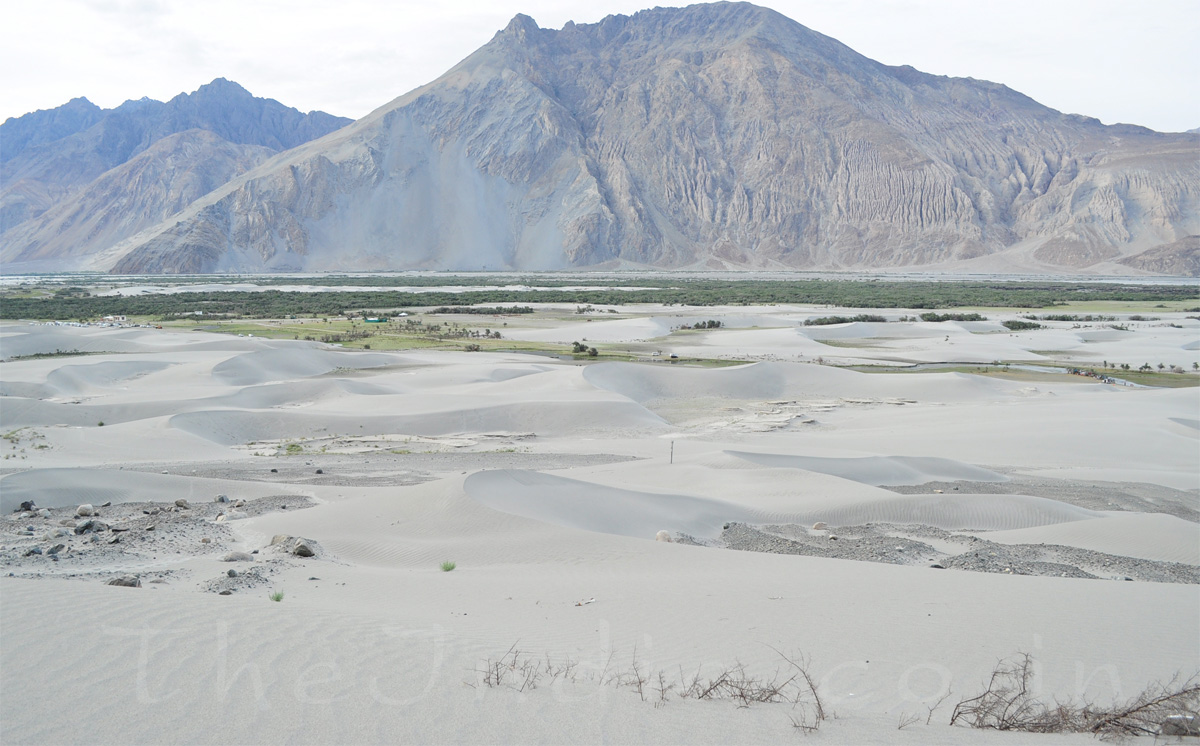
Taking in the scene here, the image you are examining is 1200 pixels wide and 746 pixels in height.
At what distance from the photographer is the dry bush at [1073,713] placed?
167 inches

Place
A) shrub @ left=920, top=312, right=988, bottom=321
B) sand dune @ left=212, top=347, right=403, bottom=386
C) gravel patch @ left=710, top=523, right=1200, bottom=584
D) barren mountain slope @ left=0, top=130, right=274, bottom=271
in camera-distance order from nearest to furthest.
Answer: gravel patch @ left=710, top=523, right=1200, bottom=584 < sand dune @ left=212, top=347, right=403, bottom=386 < shrub @ left=920, top=312, right=988, bottom=321 < barren mountain slope @ left=0, top=130, right=274, bottom=271

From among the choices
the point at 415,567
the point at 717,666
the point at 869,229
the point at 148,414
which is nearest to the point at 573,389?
the point at 148,414

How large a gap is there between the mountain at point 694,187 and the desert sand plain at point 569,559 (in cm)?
11102

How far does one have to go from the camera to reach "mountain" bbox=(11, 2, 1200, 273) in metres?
130

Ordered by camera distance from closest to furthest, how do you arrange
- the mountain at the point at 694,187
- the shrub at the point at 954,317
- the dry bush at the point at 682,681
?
1. the dry bush at the point at 682,681
2. the shrub at the point at 954,317
3. the mountain at the point at 694,187

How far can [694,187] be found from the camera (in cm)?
13975

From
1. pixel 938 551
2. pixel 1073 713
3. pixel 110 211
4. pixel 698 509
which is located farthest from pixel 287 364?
pixel 110 211

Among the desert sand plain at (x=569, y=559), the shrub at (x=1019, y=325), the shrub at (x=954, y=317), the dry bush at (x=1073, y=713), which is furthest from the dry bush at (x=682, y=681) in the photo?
the shrub at (x=954, y=317)

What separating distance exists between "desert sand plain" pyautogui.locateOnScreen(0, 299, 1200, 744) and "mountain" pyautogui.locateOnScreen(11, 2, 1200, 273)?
111 meters

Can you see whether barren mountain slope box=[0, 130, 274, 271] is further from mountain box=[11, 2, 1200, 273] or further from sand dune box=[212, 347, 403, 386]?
sand dune box=[212, 347, 403, 386]

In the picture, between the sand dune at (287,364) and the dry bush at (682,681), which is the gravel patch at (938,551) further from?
the sand dune at (287,364)

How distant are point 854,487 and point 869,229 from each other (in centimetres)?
13026

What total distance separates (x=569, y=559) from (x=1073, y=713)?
5586 millimetres

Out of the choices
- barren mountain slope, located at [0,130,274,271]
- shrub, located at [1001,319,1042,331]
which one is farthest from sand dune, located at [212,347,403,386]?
barren mountain slope, located at [0,130,274,271]
